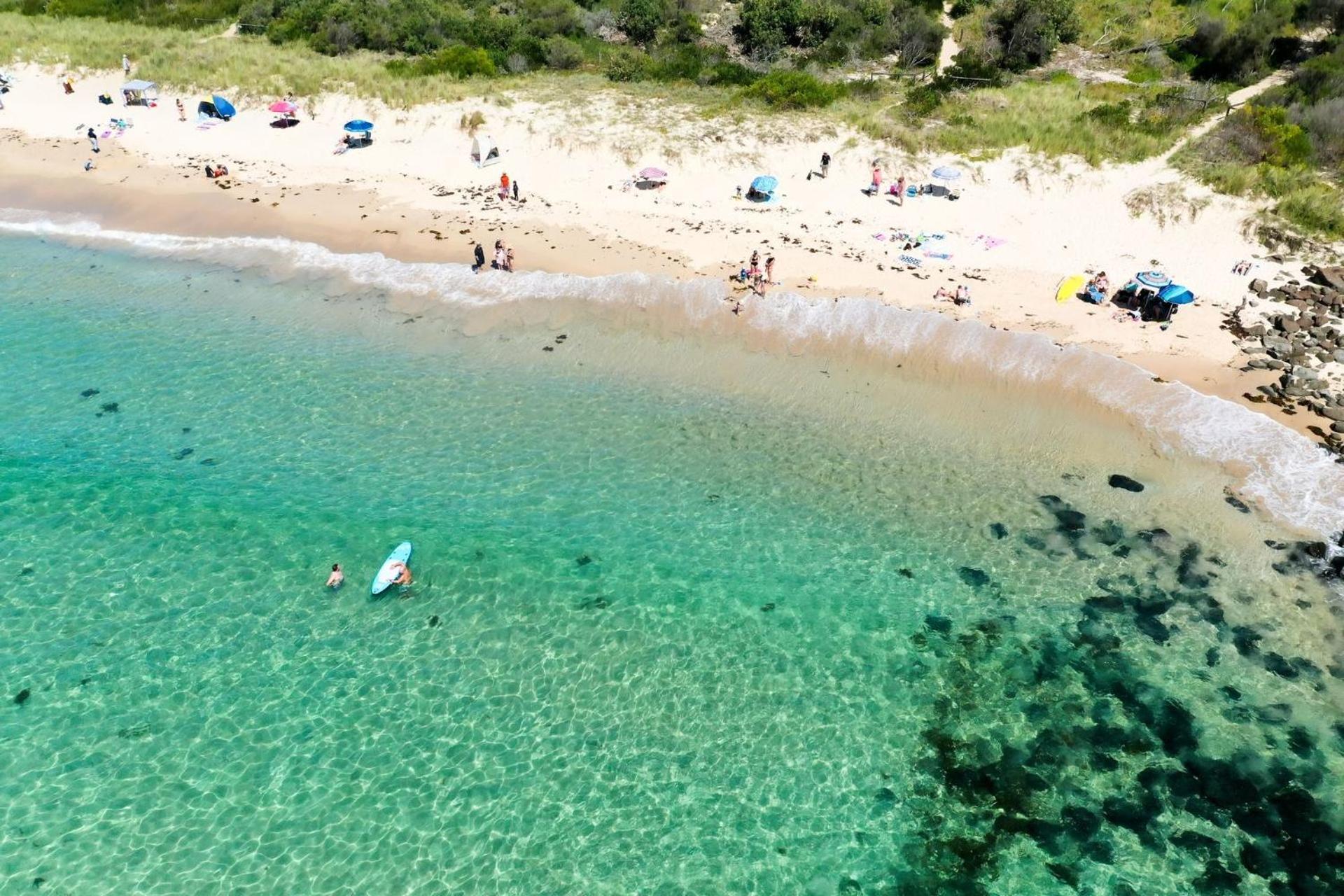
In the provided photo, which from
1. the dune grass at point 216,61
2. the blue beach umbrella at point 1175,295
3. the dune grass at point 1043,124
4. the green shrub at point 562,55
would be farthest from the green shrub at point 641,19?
the blue beach umbrella at point 1175,295

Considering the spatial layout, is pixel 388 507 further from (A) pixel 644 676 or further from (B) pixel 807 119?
(B) pixel 807 119

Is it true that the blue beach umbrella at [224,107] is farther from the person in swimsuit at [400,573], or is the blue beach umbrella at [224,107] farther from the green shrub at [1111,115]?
the green shrub at [1111,115]

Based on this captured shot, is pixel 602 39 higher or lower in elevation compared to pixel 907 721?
higher

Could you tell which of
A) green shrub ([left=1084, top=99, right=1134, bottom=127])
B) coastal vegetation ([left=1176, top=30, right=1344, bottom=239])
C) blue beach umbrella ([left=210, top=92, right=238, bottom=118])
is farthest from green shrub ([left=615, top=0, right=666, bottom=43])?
coastal vegetation ([left=1176, top=30, right=1344, bottom=239])

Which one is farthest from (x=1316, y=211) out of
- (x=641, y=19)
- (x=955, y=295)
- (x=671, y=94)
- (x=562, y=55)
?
(x=562, y=55)

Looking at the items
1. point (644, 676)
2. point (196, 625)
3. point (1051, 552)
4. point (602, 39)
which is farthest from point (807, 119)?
point (196, 625)

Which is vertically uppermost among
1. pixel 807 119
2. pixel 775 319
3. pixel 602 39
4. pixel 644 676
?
pixel 602 39

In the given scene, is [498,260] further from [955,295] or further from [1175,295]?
[1175,295]
